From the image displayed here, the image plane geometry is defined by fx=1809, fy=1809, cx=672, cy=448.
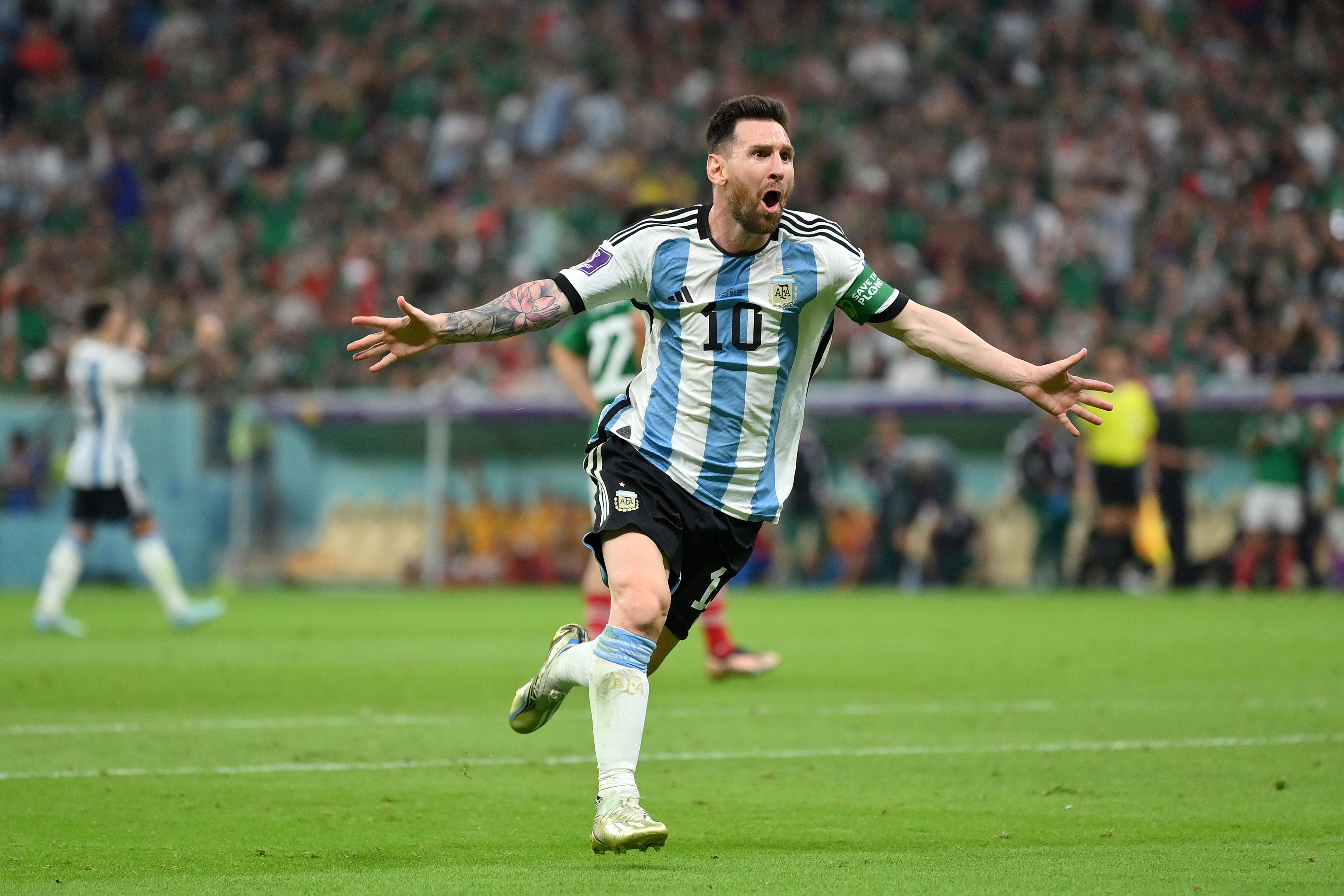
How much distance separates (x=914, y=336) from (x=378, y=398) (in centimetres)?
1867

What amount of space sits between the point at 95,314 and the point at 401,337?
10092 mm

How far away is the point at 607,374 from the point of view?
35.2 ft

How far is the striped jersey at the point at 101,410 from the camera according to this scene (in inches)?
579

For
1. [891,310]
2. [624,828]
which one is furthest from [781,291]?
[624,828]

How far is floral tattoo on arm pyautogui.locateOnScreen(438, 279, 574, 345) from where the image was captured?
5.55 m

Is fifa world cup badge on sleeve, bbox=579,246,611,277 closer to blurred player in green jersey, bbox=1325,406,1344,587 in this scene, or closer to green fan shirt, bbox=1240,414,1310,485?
green fan shirt, bbox=1240,414,1310,485

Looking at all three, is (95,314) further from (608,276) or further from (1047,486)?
(1047,486)

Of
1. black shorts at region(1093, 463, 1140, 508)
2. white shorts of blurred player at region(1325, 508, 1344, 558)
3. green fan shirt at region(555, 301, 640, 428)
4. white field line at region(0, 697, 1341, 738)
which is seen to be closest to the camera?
white field line at region(0, 697, 1341, 738)

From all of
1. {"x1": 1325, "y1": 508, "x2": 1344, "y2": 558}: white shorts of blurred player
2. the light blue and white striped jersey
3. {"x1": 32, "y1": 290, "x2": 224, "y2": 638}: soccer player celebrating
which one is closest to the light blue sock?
the light blue and white striped jersey

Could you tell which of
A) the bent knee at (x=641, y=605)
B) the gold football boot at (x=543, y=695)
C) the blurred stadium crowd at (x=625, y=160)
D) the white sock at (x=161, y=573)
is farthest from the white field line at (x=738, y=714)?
the blurred stadium crowd at (x=625, y=160)

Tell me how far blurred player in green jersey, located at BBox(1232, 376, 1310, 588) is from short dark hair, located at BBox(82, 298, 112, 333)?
11761 mm

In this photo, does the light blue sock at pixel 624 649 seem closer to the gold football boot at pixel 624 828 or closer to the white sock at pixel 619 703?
the white sock at pixel 619 703

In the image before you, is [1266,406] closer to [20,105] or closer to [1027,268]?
[1027,268]

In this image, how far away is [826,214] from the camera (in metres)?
22.9
